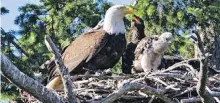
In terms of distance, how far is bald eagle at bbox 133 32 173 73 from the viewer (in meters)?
→ 6.99

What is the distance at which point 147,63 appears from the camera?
7211 mm

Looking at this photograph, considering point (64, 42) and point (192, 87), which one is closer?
point (192, 87)

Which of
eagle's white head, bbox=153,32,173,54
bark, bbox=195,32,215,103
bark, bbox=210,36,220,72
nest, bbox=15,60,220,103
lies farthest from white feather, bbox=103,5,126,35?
bark, bbox=195,32,215,103

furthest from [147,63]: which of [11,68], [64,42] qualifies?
[11,68]

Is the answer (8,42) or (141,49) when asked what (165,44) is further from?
(8,42)

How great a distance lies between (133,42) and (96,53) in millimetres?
991

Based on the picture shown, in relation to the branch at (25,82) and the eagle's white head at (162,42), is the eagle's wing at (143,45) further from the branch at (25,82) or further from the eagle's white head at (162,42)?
the branch at (25,82)

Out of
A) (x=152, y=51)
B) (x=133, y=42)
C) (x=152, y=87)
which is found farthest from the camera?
(x=133, y=42)

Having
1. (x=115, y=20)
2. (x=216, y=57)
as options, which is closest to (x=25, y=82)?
(x=115, y=20)

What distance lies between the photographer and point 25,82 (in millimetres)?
4191

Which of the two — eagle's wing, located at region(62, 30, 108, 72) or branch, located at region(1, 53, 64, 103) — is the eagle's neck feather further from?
branch, located at region(1, 53, 64, 103)

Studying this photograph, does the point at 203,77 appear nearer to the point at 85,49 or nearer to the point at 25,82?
the point at 25,82

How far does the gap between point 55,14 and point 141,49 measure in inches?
62.8

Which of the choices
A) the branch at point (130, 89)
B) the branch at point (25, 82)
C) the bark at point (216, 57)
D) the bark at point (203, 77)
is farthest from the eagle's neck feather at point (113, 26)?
the branch at point (25, 82)
